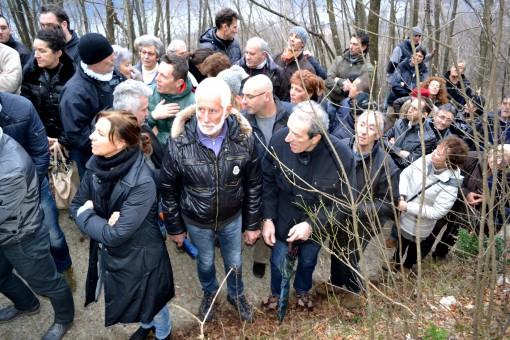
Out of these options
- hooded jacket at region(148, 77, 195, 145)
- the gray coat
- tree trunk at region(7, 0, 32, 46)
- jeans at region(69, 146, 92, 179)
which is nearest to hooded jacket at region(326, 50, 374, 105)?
hooded jacket at region(148, 77, 195, 145)

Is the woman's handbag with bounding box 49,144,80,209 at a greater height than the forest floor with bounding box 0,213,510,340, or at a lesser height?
greater

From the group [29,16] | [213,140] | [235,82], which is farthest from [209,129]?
[29,16]

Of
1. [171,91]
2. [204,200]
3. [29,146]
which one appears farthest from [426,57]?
Answer: [29,146]

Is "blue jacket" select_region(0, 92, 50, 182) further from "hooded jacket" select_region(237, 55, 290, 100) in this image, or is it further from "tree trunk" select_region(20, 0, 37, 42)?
"tree trunk" select_region(20, 0, 37, 42)

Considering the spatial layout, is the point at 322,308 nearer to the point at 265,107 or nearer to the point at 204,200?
the point at 204,200

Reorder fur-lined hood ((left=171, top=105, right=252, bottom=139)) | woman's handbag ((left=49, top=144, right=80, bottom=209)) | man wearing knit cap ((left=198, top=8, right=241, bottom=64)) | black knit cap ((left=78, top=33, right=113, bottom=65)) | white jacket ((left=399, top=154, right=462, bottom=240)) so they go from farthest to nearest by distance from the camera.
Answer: man wearing knit cap ((left=198, top=8, right=241, bottom=64)) → woman's handbag ((left=49, top=144, right=80, bottom=209)) → white jacket ((left=399, top=154, right=462, bottom=240)) → black knit cap ((left=78, top=33, right=113, bottom=65)) → fur-lined hood ((left=171, top=105, right=252, bottom=139))

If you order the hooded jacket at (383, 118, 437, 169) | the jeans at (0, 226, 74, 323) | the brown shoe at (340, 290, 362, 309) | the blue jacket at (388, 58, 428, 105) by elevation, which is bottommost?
the brown shoe at (340, 290, 362, 309)

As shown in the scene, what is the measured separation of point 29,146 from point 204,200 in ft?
4.70

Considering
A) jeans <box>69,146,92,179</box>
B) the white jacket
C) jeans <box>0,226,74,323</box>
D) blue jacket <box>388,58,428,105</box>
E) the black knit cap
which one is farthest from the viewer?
blue jacket <box>388,58,428,105</box>

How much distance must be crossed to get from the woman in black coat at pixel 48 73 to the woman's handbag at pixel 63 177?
21 cm

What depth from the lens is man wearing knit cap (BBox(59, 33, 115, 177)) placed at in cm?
322

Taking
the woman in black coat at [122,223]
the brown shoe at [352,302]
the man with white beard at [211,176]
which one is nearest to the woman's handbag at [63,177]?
the woman in black coat at [122,223]

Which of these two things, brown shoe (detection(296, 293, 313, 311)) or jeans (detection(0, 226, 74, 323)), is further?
brown shoe (detection(296, 293, 313, 311))

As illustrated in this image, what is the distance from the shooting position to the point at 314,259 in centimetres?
350
